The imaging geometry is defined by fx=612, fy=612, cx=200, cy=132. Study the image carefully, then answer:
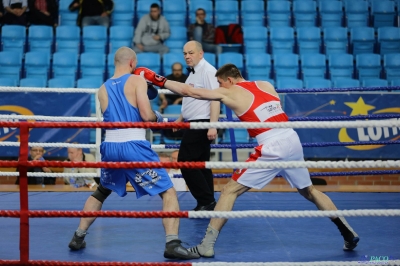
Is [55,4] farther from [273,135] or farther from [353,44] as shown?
[273,135]

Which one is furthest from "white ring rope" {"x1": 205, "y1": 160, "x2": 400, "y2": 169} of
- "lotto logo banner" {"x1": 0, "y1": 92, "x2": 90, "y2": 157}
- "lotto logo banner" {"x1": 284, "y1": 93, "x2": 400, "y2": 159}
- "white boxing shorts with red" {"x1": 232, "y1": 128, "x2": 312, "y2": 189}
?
"lotto logo banner" {"x1": 0, "y1": 92, "x2": 90, "y2": 157}

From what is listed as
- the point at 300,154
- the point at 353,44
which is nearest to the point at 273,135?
the point at 300,154

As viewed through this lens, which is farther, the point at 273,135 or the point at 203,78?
the point at 203,78

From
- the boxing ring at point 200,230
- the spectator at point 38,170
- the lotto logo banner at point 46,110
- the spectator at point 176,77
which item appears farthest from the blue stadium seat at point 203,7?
the boxing ring at point 200,230

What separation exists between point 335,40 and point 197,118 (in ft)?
18.3

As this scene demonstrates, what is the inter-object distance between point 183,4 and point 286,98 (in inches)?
153

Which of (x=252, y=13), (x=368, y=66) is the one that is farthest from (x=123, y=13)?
(x=368, y=66)

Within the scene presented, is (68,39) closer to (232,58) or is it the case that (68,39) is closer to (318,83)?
(232,58)

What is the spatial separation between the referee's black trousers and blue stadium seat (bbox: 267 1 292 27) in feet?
18.7

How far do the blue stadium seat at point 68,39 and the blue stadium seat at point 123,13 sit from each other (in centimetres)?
71

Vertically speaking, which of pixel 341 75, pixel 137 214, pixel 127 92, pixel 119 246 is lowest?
pixel 119 246

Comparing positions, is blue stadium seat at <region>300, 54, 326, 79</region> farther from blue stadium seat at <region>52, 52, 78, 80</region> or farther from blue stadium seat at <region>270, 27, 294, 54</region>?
blue stadium seat at <region>52, 52, 78, 80</region>

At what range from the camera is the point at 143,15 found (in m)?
9.71

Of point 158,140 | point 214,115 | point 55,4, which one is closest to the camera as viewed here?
point 214,115
